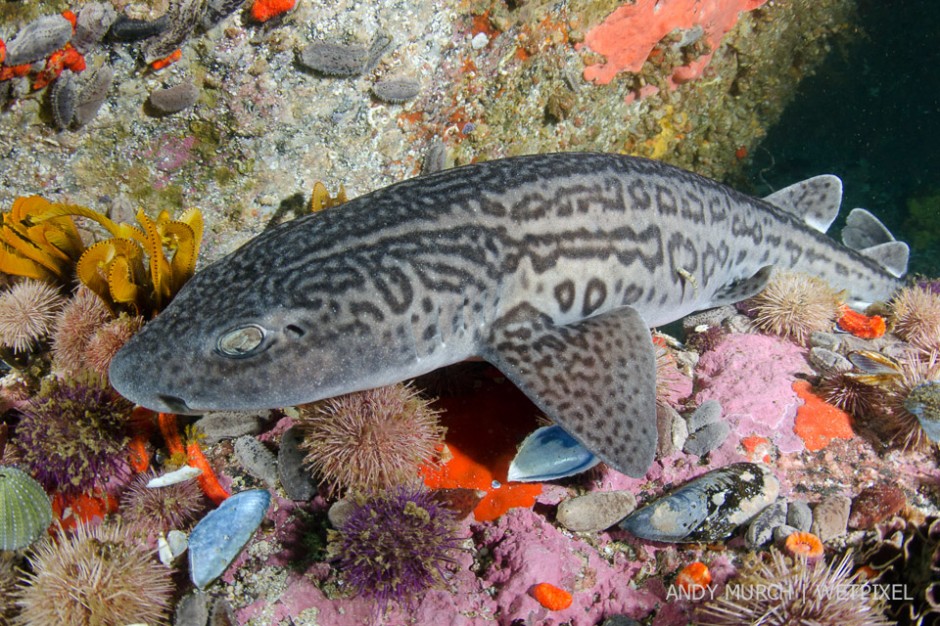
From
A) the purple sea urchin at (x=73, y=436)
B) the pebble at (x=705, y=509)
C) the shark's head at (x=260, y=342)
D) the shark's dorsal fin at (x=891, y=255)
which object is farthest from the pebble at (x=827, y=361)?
the purple sea urchin at (x=73, y=436)

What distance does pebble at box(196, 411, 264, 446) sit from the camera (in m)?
3.51

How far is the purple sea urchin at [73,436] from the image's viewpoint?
10.5 ft

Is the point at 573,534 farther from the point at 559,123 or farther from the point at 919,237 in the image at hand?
the point at 919,237

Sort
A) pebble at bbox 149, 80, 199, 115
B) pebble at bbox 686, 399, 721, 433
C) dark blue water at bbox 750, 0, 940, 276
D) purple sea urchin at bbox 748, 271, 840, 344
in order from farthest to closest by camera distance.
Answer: dark blue water at bbox 750, 0, 940, 276, purple sea urchin at bbox 748, 271, 840, 344, pebble at bbox 149, 80, 199, 115, pebble at bbox 686, 399, 721, 433

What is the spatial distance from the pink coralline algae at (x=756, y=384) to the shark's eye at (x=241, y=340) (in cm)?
302

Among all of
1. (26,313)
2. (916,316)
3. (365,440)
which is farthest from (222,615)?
(916,316)

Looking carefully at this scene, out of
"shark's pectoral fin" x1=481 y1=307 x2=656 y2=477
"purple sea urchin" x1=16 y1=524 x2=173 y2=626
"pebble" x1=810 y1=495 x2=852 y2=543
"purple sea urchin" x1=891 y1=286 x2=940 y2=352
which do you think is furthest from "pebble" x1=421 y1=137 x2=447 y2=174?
"purple sea urchin" x1=891 y1=286 x2=940 y2=352

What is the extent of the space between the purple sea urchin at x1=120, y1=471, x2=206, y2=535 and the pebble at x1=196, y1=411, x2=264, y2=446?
348mm

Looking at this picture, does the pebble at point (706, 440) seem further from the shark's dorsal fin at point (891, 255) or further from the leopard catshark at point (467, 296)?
the shark's dorsal fin at point (891, 255)

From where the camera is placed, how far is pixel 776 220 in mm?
4840

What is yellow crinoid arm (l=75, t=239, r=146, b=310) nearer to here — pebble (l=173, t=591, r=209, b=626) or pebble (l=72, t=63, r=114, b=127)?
pebble (l=72, t=63, r=114, b=127)

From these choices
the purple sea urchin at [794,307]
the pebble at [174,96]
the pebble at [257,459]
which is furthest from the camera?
the purple sea urchin at [794,307]

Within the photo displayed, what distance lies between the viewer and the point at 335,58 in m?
4.35

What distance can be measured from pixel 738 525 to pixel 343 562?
222cm
